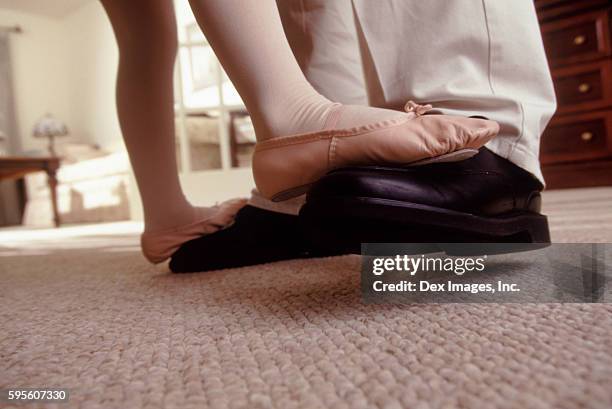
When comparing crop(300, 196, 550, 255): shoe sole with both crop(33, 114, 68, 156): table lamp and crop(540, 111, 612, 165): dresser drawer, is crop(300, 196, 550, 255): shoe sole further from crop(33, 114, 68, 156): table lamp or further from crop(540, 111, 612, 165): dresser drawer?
crop(33, 114, 68, 156): table lamp

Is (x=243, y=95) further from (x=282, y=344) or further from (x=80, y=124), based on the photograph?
(x=80, y=124)

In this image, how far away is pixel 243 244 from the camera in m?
0.62

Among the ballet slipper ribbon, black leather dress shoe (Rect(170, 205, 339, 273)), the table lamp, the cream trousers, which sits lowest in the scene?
black leather dress shoe (Rect(170, 205, 339, 273))

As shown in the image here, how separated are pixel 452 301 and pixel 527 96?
242 mm

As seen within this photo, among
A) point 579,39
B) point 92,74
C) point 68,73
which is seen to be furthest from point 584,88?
point 68,73

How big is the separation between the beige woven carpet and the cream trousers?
20 centimetres

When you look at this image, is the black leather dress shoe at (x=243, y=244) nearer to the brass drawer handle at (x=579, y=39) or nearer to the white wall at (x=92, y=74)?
the brass drawer handle at (x=579, y=39)

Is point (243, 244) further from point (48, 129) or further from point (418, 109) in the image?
Result: point (48, 129)

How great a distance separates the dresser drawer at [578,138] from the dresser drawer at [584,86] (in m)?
0.04

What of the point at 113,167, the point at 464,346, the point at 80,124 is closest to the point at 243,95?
the point at 464,346

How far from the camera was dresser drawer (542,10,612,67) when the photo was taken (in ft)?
6.11

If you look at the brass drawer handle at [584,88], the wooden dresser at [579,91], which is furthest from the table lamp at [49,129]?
the brass drawer handle at [584,88]

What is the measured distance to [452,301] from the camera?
349 mm

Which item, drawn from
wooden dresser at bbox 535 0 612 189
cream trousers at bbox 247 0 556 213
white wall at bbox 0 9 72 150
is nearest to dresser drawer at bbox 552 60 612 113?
wooden dresser at bbox 535 0 612 189
